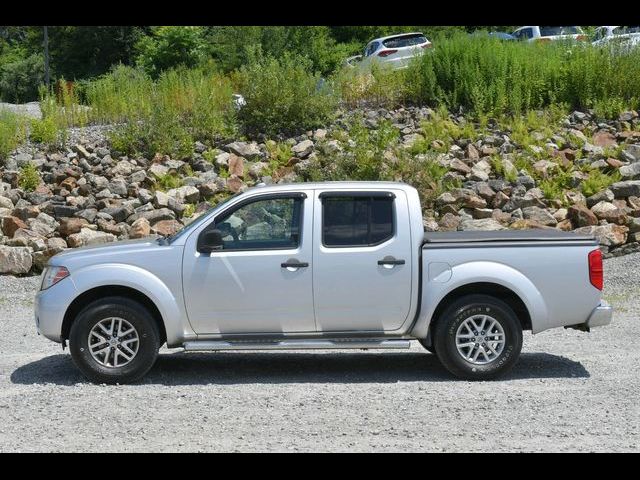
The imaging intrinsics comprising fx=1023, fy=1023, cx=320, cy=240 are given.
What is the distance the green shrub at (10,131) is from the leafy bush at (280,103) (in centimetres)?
430

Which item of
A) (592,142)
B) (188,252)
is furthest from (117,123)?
(188,252)

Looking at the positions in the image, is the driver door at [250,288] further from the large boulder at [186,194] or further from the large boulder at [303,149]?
the large boulder at [303,149]

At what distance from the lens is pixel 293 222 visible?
9555mm

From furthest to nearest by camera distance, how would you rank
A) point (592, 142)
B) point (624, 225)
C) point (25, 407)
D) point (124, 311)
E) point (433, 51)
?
point (433, 51), point (592, 142), point (624, 225), point (124, 311), point (25, 407)

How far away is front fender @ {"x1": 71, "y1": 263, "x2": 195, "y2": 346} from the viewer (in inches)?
365

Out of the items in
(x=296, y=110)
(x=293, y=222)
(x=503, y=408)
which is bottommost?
(x=503, y=408)

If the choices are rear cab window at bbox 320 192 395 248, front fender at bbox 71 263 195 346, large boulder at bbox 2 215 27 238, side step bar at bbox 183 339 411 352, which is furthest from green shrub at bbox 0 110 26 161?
rear cab window at bbox 320 192 395 248

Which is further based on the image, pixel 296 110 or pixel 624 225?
pixel 296 110

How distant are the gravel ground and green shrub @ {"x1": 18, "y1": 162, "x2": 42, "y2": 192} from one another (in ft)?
23.2

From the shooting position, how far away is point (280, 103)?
19.7 m

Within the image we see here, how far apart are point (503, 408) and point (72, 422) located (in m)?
3.41

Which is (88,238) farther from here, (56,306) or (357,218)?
(357,218)

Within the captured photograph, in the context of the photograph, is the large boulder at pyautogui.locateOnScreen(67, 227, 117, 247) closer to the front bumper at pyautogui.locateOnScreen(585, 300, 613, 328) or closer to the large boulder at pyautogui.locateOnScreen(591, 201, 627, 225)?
the large boulder at pyautogui.locateOnScreen(591, 201, 627, 225)

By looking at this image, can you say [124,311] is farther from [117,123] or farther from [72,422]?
[117,123]
